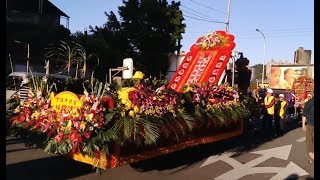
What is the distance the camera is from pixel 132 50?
25672 mm

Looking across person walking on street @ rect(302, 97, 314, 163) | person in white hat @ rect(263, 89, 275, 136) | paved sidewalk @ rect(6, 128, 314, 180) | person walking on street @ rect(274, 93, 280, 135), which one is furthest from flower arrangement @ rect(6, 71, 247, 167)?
person walking on street @ rect(274, 93, 280, 135)

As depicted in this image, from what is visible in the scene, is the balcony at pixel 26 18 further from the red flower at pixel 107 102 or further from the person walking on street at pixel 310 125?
the red flower at pixel 107 102

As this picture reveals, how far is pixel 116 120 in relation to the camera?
17.4ft

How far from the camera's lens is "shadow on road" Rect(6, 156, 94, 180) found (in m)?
6.25

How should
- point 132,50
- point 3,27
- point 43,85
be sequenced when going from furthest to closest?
point 132,50
point 43,85
point 3,27

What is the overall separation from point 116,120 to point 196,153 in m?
3.83

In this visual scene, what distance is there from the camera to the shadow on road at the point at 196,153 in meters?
7.30

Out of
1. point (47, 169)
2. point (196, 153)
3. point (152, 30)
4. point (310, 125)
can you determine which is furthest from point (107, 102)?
point (152, 30)

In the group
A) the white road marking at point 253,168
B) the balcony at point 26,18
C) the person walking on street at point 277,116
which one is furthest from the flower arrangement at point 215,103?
the balcony at point 26,18

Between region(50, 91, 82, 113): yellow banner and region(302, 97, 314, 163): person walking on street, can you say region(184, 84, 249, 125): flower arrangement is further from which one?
region(50, 91, 82, 113): yellow banner
